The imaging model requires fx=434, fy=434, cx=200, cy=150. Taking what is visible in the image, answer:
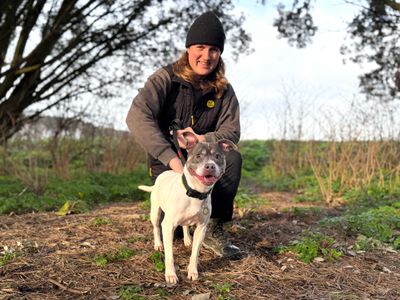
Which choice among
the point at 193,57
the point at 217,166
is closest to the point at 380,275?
the point at 217,166

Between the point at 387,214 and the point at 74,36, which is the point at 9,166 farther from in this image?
the point at 387,214

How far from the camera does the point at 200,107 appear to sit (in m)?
4.24

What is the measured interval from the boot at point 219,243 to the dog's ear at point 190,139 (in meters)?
0.97

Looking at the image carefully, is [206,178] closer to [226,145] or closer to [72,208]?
[226,145]

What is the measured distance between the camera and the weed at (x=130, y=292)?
289 cm

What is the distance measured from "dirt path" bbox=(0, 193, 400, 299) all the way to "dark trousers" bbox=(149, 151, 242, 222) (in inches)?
15.6

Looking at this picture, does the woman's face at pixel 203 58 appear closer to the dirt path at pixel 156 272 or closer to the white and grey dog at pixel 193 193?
the white and grey dog at pixel 193 193

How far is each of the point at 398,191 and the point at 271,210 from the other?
2.99 m

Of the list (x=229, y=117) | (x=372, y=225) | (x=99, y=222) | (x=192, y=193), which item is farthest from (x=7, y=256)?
(x=372, y=225)

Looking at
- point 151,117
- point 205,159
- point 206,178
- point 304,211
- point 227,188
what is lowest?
point 304,211

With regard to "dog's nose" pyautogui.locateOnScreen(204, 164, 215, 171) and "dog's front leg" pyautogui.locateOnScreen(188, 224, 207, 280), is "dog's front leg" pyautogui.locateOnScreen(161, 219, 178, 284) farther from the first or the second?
"dog's nose" pyautogui.locateOnScreen(204, 164, 215, 171)

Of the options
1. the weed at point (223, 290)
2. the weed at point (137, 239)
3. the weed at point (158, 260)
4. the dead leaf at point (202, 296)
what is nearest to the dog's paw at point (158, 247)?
the weed at point (158, 260)

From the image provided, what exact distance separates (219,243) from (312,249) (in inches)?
33.4

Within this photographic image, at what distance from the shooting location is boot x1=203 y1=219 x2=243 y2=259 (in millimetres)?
3801
